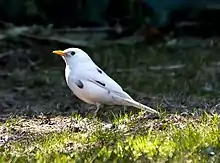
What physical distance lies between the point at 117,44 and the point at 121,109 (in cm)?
399

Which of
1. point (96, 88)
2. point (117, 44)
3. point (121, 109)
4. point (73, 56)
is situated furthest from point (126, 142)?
point (117, 44)

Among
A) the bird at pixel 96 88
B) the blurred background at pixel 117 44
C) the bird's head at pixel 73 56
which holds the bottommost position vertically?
the blurred background at pixel 117 44

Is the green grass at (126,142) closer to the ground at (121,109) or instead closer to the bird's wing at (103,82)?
the ground at (121,109)

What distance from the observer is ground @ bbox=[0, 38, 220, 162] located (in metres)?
4.63

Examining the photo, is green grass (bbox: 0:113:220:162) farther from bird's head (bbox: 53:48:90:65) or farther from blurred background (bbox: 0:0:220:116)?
blurred background (bbox: 0:0:220:116)

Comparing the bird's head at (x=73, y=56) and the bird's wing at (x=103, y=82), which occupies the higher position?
Result: the bird's head at (x=73, y=56)

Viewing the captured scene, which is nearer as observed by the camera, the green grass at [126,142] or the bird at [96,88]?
the green grass at [126,142]

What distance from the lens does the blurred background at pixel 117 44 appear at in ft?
26.3

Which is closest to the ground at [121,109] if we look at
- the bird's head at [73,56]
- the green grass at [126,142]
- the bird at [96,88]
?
the green grass at [126,142]

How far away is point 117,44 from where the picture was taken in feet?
34.2

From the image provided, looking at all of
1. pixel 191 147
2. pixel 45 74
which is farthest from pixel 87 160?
pixel 45 74

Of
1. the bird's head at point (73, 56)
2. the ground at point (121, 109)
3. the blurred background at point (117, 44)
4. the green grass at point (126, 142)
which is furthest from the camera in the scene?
the blurred background at point (117, 44)

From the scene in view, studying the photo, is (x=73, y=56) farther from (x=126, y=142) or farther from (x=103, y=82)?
(x=126, y=142)

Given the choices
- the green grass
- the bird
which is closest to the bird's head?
the bird
